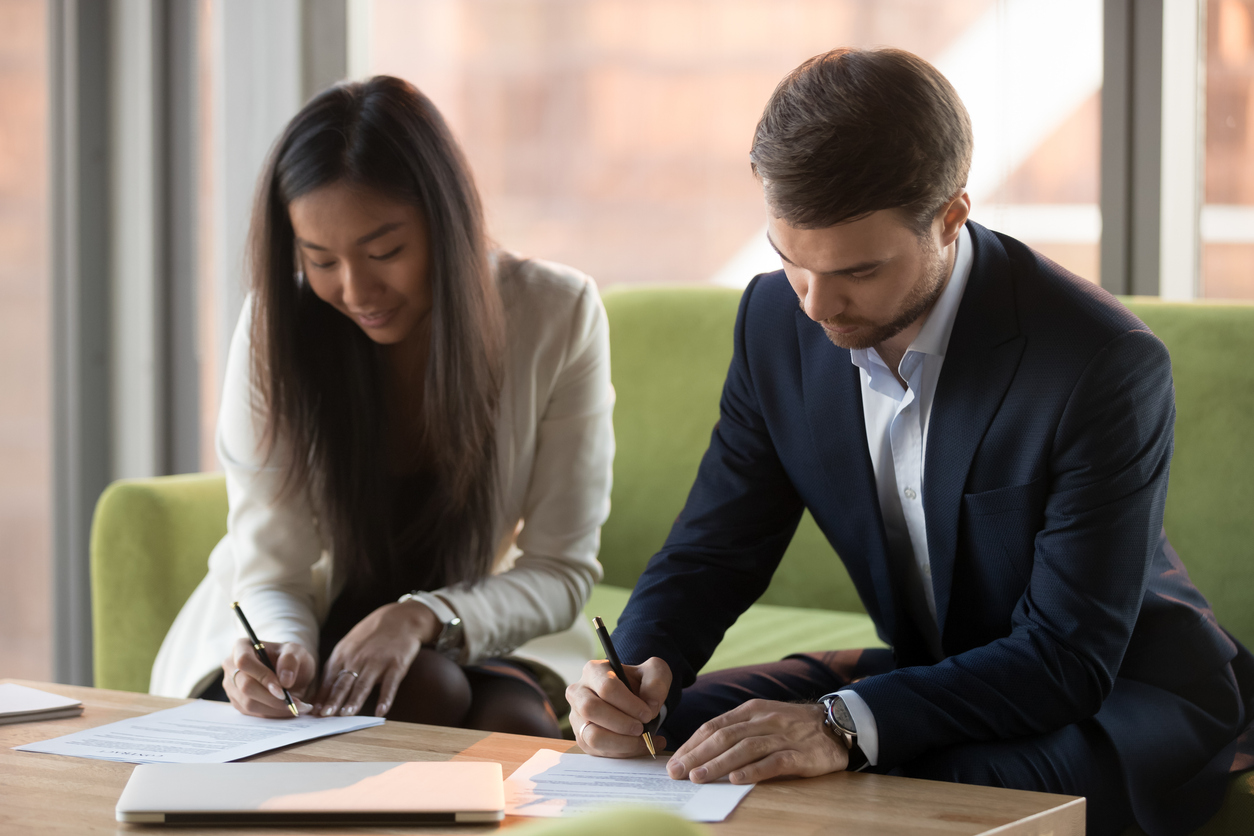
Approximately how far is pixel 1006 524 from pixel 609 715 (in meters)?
0.49

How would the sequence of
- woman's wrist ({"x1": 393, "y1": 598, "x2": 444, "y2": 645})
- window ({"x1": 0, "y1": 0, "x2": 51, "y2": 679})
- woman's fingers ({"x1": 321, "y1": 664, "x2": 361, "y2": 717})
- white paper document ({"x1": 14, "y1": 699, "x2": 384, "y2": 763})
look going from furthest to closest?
window ({"x1": 0, "y1": 0, "x2": 51, "y2": 679}) < woman's wrist ({"x1": 393, "y1": 598, "x2": 444, "y2": 645}) < woman's fingers ({"x1": 321, "y1": 664, "x2": 361, "y2": 717}) < white paper document ({"x1": 14, "y1": 699, "x2": 384, "y2": 763})

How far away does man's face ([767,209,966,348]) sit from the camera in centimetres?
126

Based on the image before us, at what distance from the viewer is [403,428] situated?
186 cm

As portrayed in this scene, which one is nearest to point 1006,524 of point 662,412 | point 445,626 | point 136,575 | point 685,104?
point 445,626

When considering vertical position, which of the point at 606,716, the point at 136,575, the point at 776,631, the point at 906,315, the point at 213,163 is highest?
the point at 213,163

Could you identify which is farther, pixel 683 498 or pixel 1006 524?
pixel 683 498

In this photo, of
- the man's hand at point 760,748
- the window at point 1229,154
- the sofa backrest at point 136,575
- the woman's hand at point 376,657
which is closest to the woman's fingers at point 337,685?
the woman's hand at point 376,657

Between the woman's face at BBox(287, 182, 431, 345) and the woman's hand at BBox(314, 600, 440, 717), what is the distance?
1.32 feet

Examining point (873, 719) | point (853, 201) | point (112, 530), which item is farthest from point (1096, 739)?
point (112, 530)

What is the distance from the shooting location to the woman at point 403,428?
1664mm

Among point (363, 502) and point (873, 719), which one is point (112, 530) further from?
point (873, 719)

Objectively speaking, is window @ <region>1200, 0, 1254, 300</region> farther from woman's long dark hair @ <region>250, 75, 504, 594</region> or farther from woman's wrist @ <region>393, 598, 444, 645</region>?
woman's wrist @ <region>393, 598, 444, 645</region>

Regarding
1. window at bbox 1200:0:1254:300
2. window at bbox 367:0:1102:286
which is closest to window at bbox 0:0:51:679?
window at bbox 367:0:1102:286

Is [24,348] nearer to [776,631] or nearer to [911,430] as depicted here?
[776,631]
